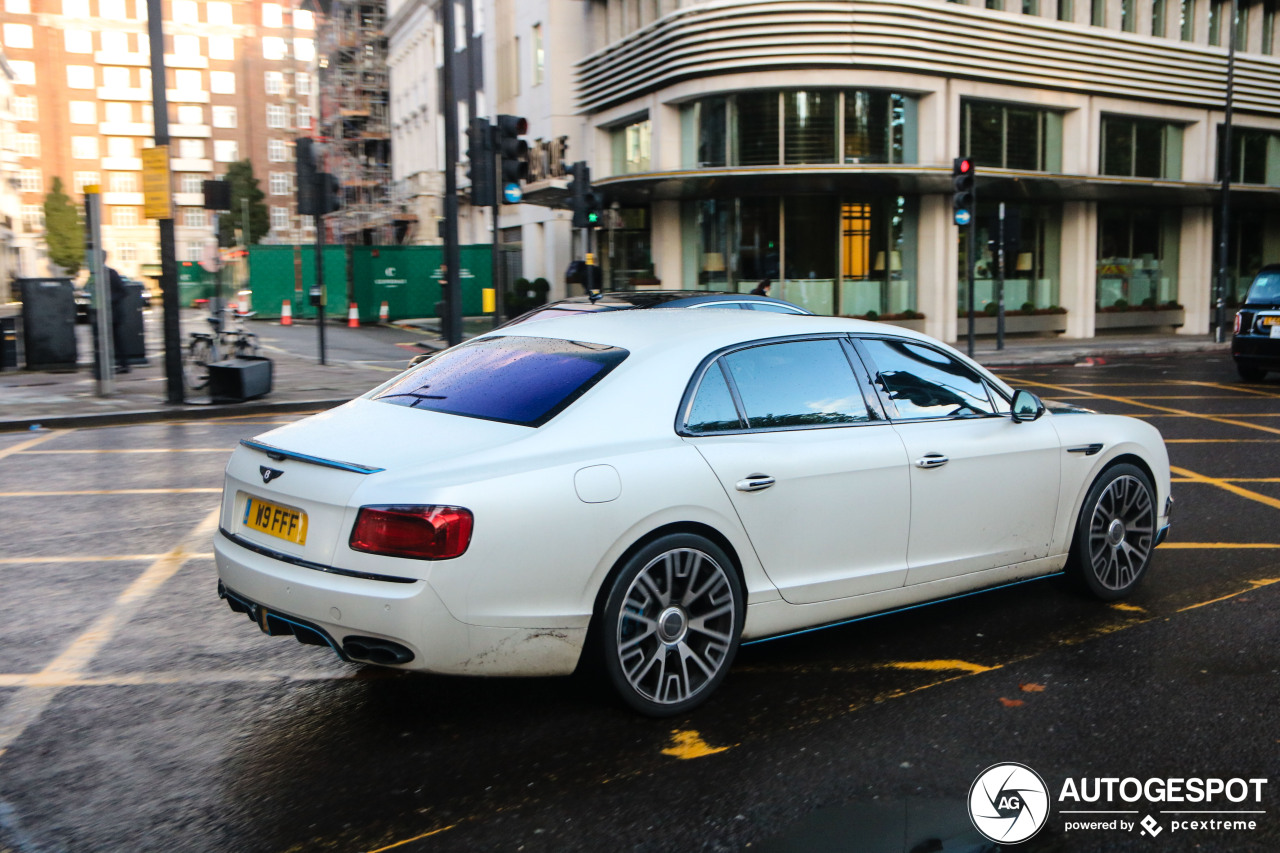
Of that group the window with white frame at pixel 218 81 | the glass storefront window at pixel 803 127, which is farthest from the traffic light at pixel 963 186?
the window with white frame at pixel 218 81

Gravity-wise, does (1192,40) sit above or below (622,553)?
above

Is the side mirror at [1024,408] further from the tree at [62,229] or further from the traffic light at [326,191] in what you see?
the tree at [62,229]

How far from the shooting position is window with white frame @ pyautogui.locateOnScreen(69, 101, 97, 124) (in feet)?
332

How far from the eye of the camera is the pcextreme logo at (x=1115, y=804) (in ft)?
11.1

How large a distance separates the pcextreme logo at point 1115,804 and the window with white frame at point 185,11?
366 feet

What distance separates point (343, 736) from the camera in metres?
4.05

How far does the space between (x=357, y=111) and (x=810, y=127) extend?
124ft

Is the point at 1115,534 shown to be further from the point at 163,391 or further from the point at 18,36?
the point at 18,36

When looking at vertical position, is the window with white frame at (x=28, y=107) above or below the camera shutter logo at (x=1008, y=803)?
above

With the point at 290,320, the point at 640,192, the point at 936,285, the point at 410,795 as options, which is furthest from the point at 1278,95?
the point at 410,795

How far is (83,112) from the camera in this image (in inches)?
4013

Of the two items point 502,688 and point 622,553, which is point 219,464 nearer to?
point 502,688

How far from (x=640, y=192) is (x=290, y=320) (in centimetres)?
1723

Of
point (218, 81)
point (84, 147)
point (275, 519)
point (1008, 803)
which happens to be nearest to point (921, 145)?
point (275, 519)
